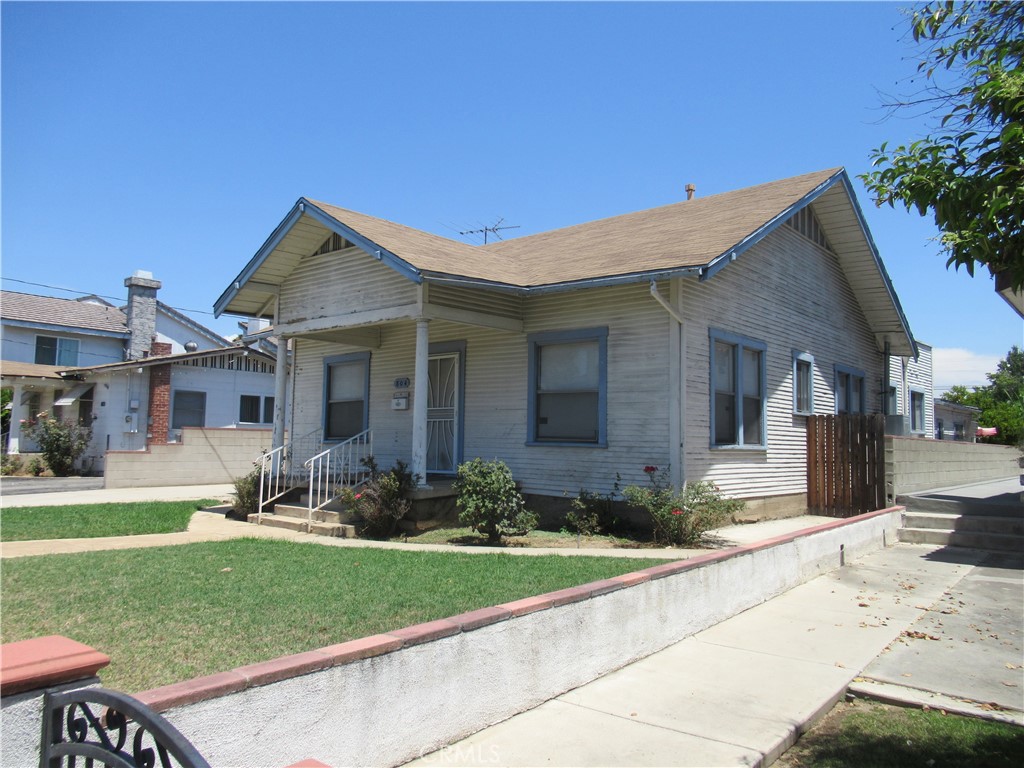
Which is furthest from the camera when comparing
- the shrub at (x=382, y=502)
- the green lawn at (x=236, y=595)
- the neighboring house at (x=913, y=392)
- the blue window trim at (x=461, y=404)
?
the neighboring house at (x=913, y=392)

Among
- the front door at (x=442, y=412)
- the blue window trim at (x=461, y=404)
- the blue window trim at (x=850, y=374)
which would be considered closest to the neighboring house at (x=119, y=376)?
the front door at (x=442, y=412)

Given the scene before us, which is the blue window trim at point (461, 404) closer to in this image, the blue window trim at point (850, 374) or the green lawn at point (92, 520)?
the green lawn at point (92, 520)

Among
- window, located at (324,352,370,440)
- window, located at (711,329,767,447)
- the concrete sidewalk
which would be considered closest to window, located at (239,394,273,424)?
window, located at (324,352,370,440)

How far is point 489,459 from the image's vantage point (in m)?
12.9

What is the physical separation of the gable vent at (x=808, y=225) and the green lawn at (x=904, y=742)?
35.4ft

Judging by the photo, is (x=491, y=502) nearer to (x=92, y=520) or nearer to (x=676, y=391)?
(x=676, y=391)

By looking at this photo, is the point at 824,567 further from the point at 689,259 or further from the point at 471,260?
the point at 471,260

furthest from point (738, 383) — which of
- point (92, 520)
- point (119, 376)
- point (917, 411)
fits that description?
point (119, 376)

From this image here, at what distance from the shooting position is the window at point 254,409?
82.3 feet

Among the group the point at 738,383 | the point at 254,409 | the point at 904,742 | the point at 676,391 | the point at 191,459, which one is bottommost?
the point at 904,742

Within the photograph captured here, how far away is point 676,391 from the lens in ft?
35.4

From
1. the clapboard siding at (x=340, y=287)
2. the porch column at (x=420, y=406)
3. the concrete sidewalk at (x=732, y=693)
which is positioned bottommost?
the concrete sidewalk at (x=732, y=693)

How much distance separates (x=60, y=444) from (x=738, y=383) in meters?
19.2

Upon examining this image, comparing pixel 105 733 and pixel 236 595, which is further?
pixel 236 595
